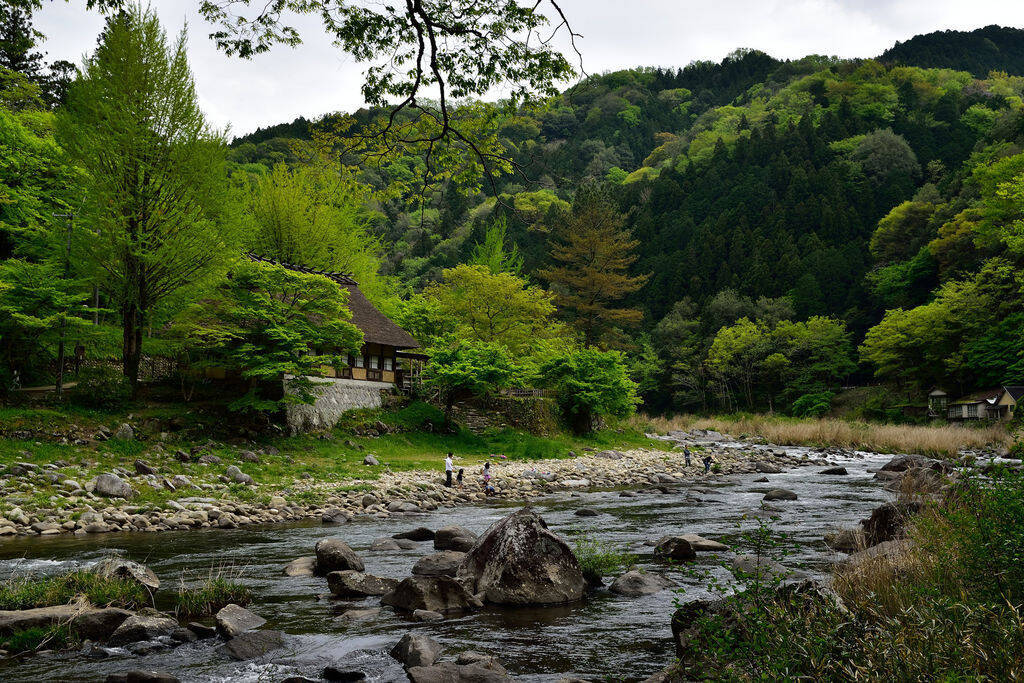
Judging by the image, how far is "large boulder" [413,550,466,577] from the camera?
11453mm

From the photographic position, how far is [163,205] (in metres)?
25.2

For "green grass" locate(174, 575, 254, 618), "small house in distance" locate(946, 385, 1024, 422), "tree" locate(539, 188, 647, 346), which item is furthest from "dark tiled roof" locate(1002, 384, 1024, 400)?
"green grass" locate(174, 575, 254, 618)

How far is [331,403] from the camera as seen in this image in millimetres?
32031

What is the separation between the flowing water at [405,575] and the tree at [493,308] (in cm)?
2145

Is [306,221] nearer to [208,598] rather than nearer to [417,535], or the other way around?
[417,535]

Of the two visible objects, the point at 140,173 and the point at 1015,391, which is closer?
the point at 140,173

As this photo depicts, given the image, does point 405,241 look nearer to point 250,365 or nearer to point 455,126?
point 250,365

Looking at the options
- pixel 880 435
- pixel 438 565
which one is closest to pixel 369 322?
pixel 438 565

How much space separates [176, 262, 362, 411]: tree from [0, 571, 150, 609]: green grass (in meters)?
16.1

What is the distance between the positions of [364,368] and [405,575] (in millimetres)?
25889

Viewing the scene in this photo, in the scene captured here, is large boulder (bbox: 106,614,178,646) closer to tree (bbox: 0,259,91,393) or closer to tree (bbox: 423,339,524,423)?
tree (bbox: 0,259,91,393)

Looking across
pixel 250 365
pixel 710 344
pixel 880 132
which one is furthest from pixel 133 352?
pixel 880 132

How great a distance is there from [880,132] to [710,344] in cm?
4580

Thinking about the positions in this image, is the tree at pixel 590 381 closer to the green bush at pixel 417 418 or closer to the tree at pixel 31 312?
the green bush at pixel 417 418
